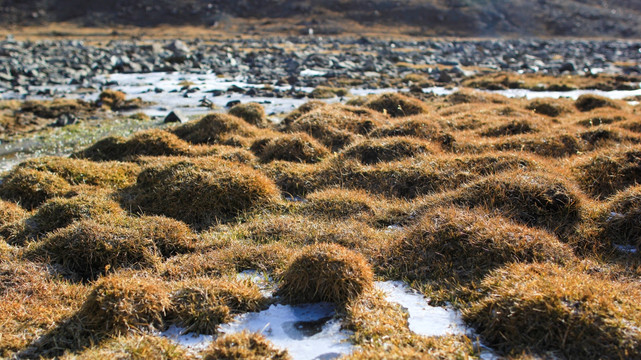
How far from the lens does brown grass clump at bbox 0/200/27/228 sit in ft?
23.0

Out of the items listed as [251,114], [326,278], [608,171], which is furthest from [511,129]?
[326,278]

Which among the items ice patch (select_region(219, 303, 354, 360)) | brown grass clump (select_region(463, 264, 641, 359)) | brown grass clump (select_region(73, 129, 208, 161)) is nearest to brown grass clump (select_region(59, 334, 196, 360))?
ice patch (select_region(219, 303, 354, 360))

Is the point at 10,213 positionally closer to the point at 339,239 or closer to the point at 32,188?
the point at 32,188

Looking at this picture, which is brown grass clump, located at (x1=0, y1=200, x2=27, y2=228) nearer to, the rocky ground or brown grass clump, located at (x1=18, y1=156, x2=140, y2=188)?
brown grass clump, located at (x1=18, y1=156, x2=140, y2=188)

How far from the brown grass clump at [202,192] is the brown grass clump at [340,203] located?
0.73 m

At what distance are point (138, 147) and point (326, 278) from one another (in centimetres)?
722

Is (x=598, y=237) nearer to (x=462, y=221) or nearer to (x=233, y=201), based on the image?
(x=462, y=221)

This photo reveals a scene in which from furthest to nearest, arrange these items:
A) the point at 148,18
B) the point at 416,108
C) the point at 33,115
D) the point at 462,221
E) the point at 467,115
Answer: the point at 148,18 < the point at 33,115 < the point at 416,108 < the point at 467,115 < the point at 462,221

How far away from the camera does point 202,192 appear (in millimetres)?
7293

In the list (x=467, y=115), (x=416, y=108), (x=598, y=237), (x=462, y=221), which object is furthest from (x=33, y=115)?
(x=598, y=237)

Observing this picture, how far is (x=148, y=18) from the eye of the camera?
216 feet

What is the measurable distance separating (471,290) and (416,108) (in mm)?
9191

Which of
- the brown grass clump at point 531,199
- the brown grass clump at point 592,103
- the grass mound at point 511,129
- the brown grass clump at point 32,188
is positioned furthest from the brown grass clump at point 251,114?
the brown grass clump at point 592,103

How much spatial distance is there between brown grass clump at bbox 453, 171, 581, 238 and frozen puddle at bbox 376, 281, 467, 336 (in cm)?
192
